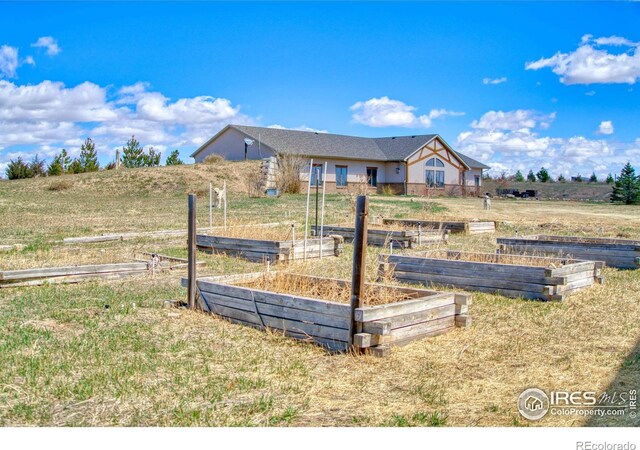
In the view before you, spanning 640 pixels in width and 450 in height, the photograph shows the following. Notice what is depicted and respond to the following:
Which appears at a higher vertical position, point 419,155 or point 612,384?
point 419,155

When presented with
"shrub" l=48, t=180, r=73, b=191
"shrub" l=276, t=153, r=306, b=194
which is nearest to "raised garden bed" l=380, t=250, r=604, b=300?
"shrub" l=276, t=153, r=306, b=194

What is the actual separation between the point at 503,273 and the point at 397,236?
632 cm

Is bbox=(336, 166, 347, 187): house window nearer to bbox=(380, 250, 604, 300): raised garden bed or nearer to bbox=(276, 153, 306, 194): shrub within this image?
bbox=(276, 153, 306, 194): shrub

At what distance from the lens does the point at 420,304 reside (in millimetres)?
6723

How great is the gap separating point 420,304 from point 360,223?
1196mm

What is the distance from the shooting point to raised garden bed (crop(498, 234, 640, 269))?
40.1ft

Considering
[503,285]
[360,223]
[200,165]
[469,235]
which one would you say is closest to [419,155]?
[200,165]

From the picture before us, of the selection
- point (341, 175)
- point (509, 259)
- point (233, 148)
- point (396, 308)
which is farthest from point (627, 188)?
point (396, 308)

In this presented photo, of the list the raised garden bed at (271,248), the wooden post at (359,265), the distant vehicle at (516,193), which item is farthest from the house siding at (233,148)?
the wooden post at (359,265)

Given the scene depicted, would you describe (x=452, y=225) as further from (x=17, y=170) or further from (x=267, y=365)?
(x=17, y=170)

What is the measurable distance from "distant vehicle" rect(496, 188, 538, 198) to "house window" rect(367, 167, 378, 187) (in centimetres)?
1043

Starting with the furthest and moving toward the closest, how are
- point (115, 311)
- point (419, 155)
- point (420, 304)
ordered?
1. point (419, 155)
2. point (115, 311)
3. point (420, 304)

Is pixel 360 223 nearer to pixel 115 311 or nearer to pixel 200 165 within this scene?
pixel 115 311
